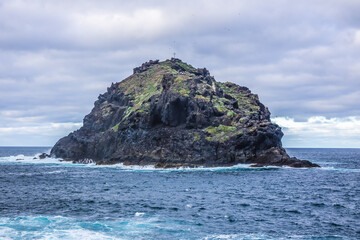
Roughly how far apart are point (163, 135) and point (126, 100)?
169 feet

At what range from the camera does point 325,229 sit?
36.1 metres

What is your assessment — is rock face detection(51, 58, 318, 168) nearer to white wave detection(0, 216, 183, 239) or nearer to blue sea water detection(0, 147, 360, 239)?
blue sea water detection(0, 147, 360, 239)

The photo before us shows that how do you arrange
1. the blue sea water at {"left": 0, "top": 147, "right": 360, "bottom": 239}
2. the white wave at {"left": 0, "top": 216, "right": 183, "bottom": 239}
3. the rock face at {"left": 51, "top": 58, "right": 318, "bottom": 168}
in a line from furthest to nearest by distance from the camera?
the rock face at {"left": 51, "top": 58, "right": 318, "bottom": 168} < the blue sea water at {"left": 0, "top": 147, "right": 360, "bottom": 239} < the white wave at {"left": 0, "top": 216, "right": 183, "bottom": 239}

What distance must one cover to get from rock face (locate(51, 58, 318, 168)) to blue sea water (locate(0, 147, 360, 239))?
37.2 metres

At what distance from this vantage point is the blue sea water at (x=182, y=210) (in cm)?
3484

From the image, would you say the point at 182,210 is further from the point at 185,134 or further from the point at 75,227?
the point at 185,134

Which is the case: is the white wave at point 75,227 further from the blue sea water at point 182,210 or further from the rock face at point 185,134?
the rock face at point 185,134

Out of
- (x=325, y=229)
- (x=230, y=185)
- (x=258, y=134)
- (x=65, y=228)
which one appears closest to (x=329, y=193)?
(x=230, y=185)

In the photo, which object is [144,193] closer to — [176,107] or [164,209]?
[164,209]

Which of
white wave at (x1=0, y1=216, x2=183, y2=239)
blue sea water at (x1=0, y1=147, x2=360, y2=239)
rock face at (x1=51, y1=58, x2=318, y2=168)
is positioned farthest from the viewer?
rock face at (x1=51, y1=58, x2=318, y2=168)

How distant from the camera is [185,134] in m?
118

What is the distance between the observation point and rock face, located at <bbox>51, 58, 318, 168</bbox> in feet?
362

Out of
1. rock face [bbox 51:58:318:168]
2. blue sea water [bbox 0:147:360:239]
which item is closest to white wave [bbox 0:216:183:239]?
blue sea water [bbox 0:147:360:239]

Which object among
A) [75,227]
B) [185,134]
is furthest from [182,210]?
[185,134]
